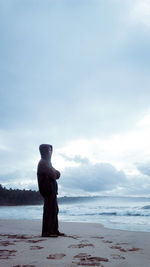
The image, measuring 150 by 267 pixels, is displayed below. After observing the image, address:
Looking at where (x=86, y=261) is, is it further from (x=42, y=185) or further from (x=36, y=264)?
(x=42, y=185)

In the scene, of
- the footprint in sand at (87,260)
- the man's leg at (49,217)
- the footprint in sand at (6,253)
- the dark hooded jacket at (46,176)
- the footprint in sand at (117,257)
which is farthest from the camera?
the dark hooded jacket at (46,176)

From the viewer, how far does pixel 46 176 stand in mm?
7562

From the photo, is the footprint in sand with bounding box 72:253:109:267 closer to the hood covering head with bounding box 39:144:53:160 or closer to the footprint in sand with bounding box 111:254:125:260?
the footprint in sand with bounding box 111:254:125:260

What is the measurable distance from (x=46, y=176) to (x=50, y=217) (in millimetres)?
1084

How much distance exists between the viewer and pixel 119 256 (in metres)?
4.45

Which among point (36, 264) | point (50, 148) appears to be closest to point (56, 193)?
point (50, 148)

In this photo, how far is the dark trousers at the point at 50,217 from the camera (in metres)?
7.46

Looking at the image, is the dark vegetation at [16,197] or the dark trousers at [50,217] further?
the dark vegetation at [16,197]

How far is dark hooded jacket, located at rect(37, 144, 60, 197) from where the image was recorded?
299 inches

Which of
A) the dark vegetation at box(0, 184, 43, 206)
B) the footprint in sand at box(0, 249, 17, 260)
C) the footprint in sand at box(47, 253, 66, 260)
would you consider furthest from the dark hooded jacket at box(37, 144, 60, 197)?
the dark vegetation at box(0, 184, 43, 206)

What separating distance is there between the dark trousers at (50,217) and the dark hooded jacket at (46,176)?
0.18 m

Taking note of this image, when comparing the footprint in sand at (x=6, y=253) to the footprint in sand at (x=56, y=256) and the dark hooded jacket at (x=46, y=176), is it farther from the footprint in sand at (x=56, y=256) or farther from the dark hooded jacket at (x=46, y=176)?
the dark hooded jacket at (x=46, y=176)

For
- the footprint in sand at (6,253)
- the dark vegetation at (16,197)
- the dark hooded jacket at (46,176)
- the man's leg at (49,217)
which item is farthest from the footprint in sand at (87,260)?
the dark vegetation at (16,197)

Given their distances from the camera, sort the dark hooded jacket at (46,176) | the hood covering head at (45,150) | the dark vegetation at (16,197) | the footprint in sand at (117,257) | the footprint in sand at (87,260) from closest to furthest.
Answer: the footprint in sand at (87,260) → the footprint in sand at (117,257) → the dark hooded jacket at (46,176) → the hood covering head at (45,150) → the dark vegetation at (16,197)
